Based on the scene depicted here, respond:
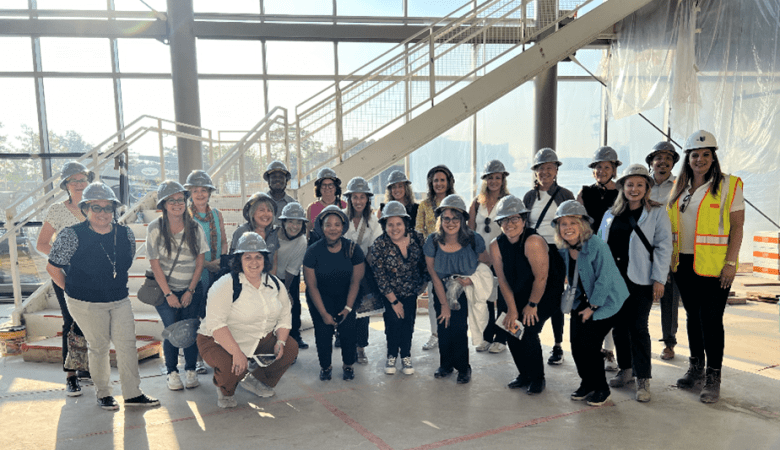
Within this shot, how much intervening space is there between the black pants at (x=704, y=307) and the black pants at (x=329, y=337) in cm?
274

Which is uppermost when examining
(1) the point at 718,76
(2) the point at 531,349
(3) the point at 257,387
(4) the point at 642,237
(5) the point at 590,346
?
(1) the point at 718,76

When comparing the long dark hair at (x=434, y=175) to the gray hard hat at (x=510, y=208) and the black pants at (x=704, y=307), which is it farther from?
the black pants at (x=704, y=307)

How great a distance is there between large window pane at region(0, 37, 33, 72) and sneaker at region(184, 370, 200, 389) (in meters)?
9.69

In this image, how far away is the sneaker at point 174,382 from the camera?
4176 mm

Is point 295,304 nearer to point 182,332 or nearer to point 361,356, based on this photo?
point 361,356

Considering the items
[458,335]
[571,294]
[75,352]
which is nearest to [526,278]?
[571,294]

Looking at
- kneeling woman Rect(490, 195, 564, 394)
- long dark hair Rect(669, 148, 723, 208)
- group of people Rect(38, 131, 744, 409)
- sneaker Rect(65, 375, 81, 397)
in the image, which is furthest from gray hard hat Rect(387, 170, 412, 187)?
sneaker Rect(65, 375, 81, 397)

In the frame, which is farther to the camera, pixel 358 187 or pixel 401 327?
pixel 358 187

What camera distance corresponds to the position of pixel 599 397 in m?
3.76

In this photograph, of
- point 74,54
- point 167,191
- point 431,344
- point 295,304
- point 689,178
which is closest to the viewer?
point 689,178

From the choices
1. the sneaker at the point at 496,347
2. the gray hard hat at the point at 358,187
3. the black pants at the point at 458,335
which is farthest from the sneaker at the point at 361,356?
the gray hard hat at the point at 358,187

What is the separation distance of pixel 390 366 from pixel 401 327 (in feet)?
1.26

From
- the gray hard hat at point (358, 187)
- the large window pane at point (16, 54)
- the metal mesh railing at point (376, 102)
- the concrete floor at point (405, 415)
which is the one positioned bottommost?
the concrete floor at point (405, 415)

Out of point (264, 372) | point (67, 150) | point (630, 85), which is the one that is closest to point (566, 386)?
point (264, 372)
